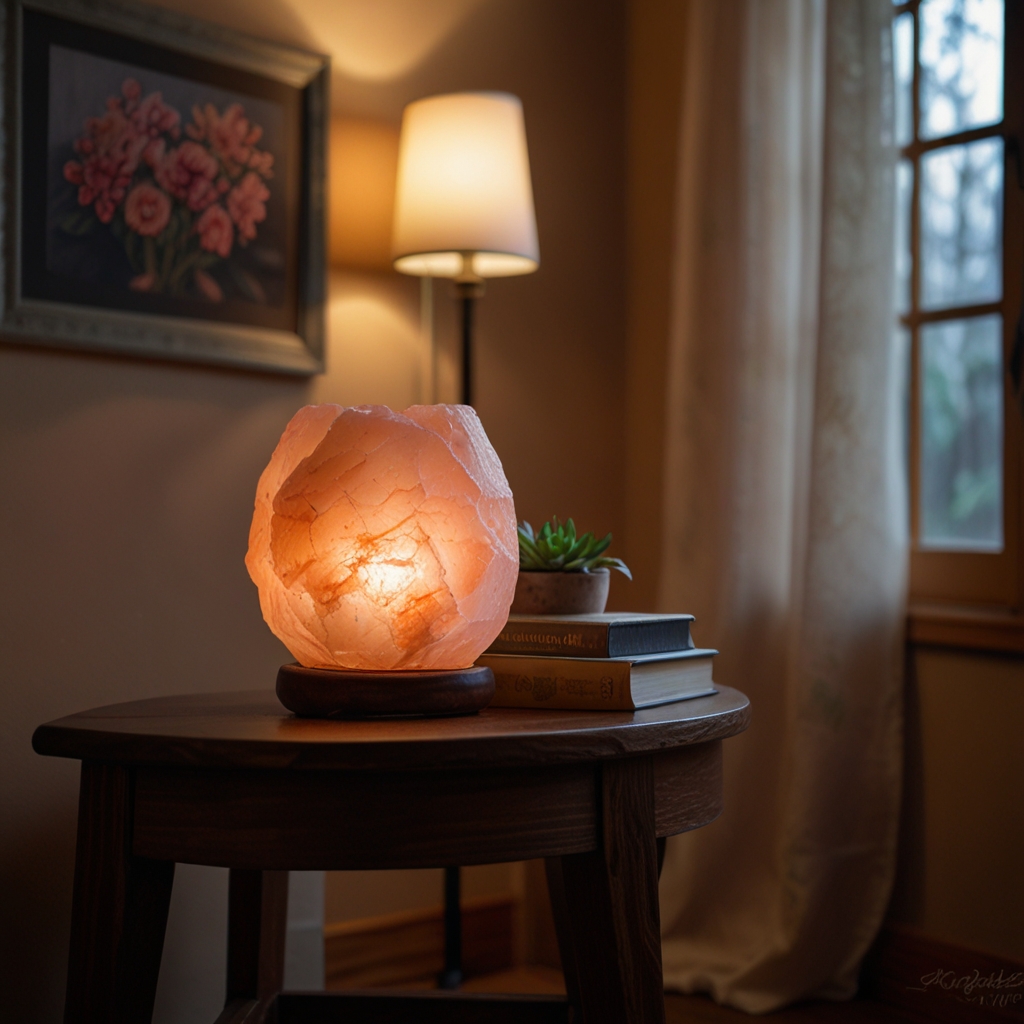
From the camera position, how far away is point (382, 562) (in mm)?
986

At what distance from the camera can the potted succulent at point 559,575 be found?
3.95ft

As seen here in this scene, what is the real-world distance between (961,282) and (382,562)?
135 cm

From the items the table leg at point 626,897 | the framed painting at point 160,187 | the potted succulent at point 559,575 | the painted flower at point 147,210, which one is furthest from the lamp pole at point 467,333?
the table leg at point 626,897

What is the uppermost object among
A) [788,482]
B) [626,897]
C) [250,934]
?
[788,482]

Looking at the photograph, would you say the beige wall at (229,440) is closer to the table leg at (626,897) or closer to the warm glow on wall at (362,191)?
the warm glow on wall at (362,191)

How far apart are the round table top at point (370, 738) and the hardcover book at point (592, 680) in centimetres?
2

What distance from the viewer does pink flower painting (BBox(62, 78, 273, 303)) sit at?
1.60m

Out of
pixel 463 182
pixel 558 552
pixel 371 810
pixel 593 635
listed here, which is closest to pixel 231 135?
pixel 463 182

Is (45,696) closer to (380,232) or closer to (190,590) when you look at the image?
(190,590)

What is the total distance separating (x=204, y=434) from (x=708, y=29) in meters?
1.21

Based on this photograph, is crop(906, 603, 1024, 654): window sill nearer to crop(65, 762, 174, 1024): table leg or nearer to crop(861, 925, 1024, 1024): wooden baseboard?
crop(861, 925, 1024, 1024): wooden baseboard

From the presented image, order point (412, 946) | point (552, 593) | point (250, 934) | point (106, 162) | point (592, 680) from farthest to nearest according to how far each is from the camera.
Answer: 1. point (412, 946)
2. point (106, 162)
3. point (250, 934)
4. point (552, 593)
5. point (592, 680)

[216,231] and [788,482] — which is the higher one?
[216,231]

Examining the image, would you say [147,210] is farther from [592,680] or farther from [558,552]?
[592,680]
